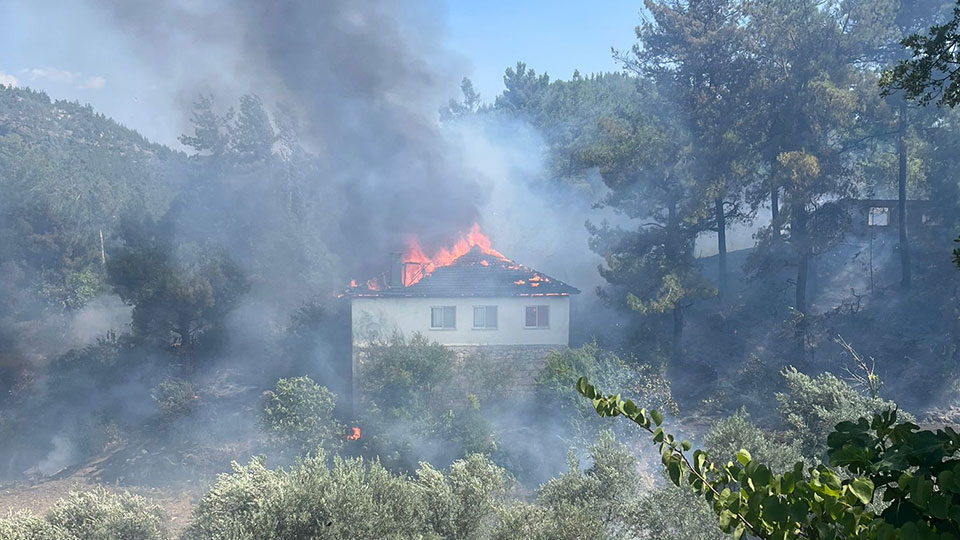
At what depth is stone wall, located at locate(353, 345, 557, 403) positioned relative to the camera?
2614cm

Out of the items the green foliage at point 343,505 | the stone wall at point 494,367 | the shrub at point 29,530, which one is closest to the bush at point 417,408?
the stone wall at point 494,367

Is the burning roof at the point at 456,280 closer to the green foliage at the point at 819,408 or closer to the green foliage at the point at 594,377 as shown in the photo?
the green foliage at the point at 594,377

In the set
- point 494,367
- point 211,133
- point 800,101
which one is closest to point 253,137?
point 211,133

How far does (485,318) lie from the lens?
Result: 27469mm

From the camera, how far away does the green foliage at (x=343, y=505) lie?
11336 mm

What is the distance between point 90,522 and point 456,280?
16507 mm

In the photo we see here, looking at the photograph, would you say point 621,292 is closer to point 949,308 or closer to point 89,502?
point 949,308

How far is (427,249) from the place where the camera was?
29719mm

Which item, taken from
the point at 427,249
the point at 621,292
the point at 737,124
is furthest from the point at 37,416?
the point at 737,124

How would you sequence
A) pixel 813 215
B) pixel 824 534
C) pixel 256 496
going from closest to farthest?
pixel 824 534 → pixel 256 496 → pixel 813 215

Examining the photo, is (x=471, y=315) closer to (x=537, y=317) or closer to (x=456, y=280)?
(x=456, y=280)

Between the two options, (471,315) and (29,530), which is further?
(471,315)

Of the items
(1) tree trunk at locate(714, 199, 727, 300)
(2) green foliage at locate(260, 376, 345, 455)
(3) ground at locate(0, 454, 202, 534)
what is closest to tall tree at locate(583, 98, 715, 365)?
(1) tree trunk at locate(714, 199, 727, 300)

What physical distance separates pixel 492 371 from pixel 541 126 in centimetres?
2687
